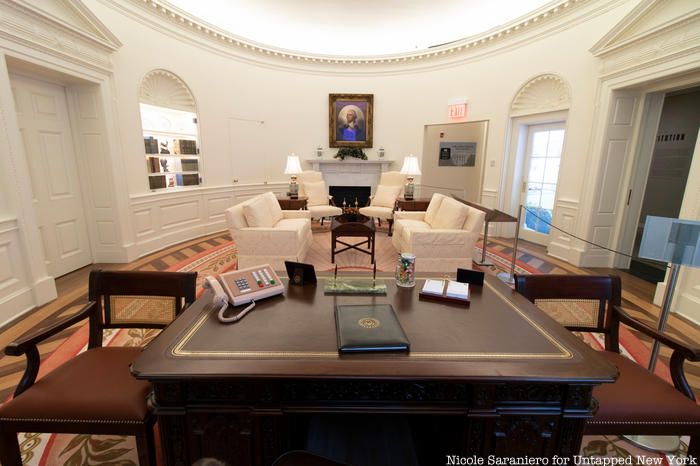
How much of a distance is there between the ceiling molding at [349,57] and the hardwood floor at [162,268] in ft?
11.9

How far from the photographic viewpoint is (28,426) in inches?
50.7

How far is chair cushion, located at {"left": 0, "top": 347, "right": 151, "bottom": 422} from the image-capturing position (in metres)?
1.29

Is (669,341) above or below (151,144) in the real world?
below

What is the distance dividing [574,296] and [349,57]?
688 centimetres

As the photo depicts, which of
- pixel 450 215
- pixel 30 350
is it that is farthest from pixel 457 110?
pixel 30 350

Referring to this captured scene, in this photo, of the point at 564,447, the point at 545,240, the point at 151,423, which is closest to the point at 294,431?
the point at 151,423

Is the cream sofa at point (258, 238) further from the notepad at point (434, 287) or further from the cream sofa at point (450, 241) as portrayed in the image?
the notepad at point (434, 287)

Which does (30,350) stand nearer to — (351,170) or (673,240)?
(673,240)

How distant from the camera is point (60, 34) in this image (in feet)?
11.7

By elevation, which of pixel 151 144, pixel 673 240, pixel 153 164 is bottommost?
pixel 673 240

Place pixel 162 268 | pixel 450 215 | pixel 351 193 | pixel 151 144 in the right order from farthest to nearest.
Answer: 1. pixel 351 193
2. pixel 151 144
3. pixel 162 268
4. pixel 450 215

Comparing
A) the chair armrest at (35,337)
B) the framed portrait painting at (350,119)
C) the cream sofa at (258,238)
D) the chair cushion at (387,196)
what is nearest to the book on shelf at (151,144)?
the cream sofa at (258,238)

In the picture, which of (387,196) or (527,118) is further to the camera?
(387,196)

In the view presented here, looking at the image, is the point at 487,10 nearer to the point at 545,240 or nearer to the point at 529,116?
the point at 529,116
